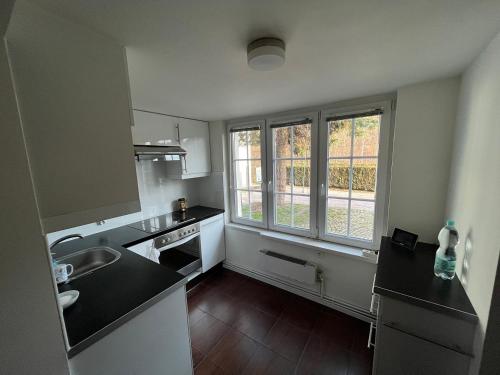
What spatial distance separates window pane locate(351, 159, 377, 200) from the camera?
1905 millimetres

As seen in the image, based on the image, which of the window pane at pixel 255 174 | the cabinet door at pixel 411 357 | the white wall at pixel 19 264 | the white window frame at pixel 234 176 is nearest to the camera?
the white wall at pixel 19 264

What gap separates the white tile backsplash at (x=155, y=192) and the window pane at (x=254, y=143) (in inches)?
29.5

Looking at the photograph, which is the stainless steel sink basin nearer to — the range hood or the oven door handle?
the oven door handle

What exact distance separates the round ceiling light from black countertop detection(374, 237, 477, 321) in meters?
1.22

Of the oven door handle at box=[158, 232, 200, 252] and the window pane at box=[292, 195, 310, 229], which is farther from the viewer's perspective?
the window pane at box=[292, 195, 310, 229]

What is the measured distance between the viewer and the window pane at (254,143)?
2557 mm

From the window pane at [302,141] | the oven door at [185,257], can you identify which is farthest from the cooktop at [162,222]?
the window pane at [302,141]

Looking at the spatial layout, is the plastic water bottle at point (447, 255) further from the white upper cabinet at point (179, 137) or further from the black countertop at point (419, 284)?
the white upper cabinet at point (179, 137)

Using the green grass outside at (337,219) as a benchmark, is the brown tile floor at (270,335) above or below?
below

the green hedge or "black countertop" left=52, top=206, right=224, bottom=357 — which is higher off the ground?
the green hedge

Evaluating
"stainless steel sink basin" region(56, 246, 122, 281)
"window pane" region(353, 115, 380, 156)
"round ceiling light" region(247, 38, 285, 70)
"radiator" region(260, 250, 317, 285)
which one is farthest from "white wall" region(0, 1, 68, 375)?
"window pane" region(353, 115, 380, 156)

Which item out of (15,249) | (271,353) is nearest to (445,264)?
(271,353)

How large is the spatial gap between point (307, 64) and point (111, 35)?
0.91 m

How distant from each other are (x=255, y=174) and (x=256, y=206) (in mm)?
429
